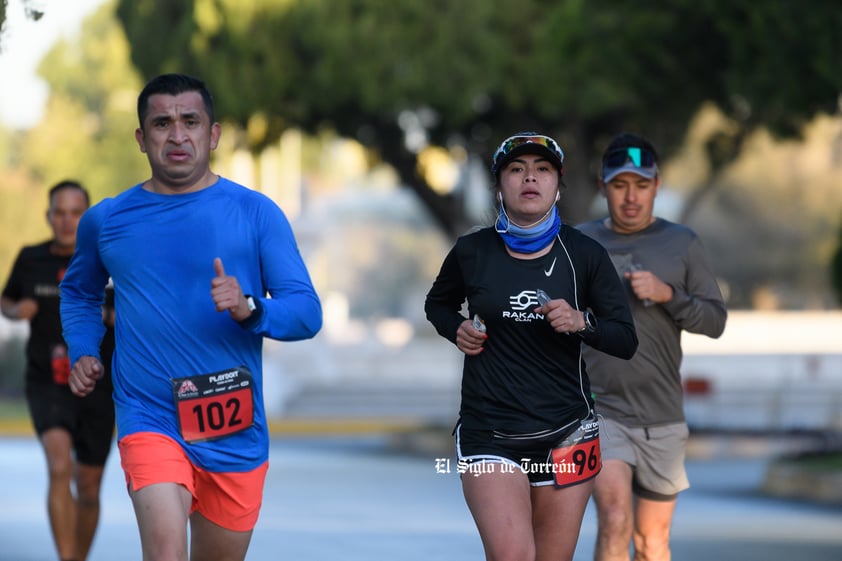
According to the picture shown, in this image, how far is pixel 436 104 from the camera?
24.4m

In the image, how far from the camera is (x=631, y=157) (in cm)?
803

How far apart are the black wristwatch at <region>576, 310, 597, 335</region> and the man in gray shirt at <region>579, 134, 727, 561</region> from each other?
1571mm

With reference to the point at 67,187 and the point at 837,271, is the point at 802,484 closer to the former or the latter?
the point at 837,271

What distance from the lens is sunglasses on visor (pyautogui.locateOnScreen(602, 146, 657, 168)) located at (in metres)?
8.03

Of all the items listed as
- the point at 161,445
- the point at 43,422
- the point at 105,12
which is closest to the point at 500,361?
the point at 161,445

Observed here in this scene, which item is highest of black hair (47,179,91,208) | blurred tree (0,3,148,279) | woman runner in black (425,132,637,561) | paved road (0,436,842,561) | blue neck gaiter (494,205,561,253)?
blurred tree (0,3,148,279)

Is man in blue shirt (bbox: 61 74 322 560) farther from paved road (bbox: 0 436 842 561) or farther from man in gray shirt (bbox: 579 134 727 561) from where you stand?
paved road (bbox: 0 436 842 561)

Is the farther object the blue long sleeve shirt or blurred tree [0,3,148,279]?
blurred tree [0,3,148,279]

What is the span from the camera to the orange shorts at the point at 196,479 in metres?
5.98

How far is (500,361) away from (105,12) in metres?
73.7

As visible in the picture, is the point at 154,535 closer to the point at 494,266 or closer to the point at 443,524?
the point at 494,266

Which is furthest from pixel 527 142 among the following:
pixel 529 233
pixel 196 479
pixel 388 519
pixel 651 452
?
pixel 388 519

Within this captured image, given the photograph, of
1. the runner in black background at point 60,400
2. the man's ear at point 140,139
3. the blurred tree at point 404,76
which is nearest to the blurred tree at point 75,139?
the blurred tree at point 404,76

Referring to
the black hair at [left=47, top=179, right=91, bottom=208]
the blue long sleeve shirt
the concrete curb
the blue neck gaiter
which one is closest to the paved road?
the concrete curb
